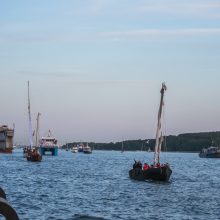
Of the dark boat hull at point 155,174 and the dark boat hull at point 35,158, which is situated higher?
the dark boat hull at point 35,158

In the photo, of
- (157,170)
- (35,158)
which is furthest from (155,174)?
(35,158)

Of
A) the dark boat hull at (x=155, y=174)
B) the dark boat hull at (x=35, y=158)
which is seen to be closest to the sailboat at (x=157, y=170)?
the dark boat hull at (x=155, y=174)

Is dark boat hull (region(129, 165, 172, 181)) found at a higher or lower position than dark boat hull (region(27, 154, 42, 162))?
lower

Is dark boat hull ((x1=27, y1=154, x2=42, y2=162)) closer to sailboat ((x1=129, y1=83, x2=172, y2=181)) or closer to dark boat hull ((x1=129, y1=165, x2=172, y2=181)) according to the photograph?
sailboat ((x1=129, y1=83, x2=172, y2=181))

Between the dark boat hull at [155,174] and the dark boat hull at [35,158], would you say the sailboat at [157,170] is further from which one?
the dark boat hull at [35,158]

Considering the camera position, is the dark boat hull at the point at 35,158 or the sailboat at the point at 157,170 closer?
the sailboat at the point at 157,170

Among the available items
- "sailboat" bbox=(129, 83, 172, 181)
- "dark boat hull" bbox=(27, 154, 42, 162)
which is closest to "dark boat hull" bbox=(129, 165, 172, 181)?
"sailboat" bbox=(129, 83, 172, 181)

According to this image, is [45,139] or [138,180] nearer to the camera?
[138,180]

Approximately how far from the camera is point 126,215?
35281 mm

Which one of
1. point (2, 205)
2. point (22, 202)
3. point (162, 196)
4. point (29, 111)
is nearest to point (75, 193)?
point (162, 196)

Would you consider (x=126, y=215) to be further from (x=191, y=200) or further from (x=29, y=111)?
(x=29, y=111)

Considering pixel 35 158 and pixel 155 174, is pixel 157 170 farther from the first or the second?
pixel 35 158

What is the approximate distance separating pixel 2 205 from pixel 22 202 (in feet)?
96.5

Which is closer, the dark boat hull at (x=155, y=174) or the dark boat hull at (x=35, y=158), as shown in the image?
the dark boat hull at (x=155, y=174)
